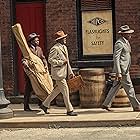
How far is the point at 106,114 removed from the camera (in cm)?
1067

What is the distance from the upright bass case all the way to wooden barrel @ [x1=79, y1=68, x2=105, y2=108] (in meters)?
0.89

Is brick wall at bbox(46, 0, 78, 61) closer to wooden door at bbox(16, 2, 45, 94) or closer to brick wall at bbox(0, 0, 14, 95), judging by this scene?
wooden door at bbox(16, 2, 45, 94)

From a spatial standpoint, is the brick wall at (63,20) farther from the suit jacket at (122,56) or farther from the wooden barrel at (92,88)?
the suit jacket at (122,56)

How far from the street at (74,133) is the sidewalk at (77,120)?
0.12m

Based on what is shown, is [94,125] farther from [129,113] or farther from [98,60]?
[98,60]

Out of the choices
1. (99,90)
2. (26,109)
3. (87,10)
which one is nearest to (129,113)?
(99,90)

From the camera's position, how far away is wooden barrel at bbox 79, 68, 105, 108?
1152 centimetres

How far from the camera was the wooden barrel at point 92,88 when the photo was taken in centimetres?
1152

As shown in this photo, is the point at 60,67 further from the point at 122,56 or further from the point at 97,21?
the point at 97,21

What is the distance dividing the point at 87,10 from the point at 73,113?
350 centimetres

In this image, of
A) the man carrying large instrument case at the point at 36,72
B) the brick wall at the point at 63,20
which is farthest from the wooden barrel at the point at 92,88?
the brick wall at the point at 63,20

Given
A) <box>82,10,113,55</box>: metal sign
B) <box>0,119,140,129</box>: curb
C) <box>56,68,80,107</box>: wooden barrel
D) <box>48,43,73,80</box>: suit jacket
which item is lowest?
<box>0,119,140,129</box>: curb

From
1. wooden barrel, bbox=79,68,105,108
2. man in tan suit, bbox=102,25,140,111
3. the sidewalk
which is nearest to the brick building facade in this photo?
wooden barrel, bbox=79,68,105,108

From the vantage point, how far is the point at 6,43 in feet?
43.3
